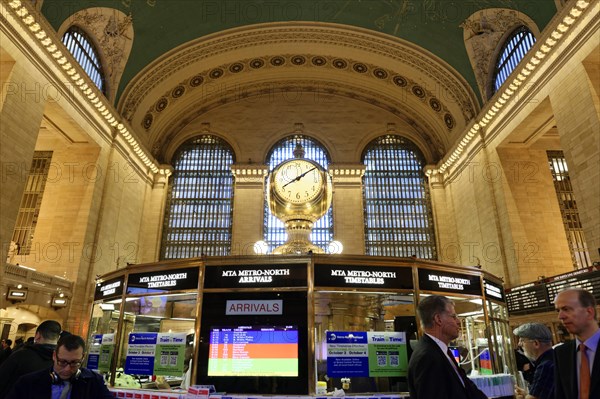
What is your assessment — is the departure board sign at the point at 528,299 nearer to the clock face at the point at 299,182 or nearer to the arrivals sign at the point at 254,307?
the clock face at the point at 299,182

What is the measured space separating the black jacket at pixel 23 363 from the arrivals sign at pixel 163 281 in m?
1.40

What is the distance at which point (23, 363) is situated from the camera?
268 cm

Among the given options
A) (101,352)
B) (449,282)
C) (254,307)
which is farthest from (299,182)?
(101,352)

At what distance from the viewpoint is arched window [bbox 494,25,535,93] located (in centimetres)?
1352

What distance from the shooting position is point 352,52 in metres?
17.9

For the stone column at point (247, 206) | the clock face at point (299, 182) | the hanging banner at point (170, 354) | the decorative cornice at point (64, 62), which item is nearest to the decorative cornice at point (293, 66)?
the decorative cornice at point (64, 62)

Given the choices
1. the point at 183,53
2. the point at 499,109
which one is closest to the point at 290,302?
the point at 499,109

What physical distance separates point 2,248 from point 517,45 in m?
17.1

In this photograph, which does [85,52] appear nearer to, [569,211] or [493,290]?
[493,290]

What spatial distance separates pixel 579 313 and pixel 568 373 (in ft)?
1.04

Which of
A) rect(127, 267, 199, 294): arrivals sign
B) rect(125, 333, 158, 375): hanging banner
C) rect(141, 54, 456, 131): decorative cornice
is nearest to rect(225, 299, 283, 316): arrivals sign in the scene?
rect(127, 267, 199, 294): arrivals sign

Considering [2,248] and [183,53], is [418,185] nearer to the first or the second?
[183,53]

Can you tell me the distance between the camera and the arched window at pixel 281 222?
18.0 m

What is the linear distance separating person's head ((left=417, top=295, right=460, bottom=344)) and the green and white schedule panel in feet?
5.15
